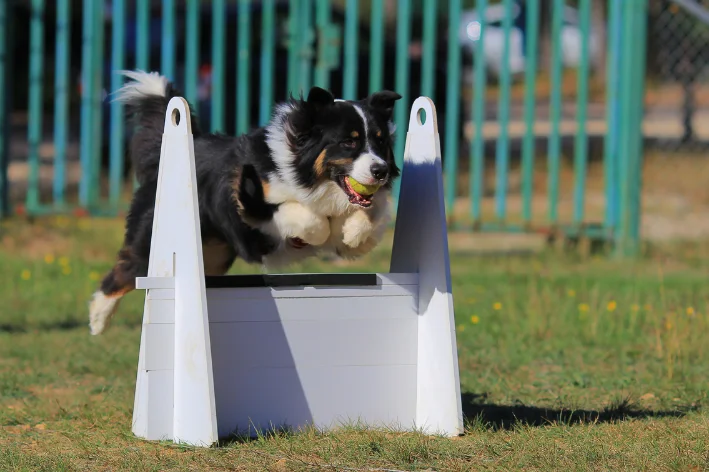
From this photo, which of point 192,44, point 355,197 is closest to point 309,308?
point 355,197

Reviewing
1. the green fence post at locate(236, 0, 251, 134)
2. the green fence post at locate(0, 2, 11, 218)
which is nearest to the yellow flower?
the green fence post at locate(0, 2, 11, 218)

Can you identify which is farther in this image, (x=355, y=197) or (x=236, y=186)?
(x=236, y=186)

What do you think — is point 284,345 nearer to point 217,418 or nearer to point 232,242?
point 217,418

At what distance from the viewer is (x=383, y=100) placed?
15.0 feet

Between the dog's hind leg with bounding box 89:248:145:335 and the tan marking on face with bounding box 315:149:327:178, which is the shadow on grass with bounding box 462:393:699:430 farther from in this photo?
the dog's hind leg with bounding box 89:248:145:335

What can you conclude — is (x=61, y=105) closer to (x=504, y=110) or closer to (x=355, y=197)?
(x=504, y=110)

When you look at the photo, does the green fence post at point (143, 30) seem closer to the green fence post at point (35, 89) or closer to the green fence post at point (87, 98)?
the green fence post at point (87, 98)

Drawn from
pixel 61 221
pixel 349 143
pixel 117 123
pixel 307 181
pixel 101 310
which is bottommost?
pixel 101 310

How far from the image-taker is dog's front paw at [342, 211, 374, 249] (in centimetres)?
442

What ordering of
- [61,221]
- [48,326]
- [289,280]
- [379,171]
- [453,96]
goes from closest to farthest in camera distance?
1. [289,280]
2. [379,171]
3. [48,326]
4. [453,96]
5. [61,221]

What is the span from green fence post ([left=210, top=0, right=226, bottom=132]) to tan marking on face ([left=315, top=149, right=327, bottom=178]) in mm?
5190

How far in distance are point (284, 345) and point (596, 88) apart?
18.8m

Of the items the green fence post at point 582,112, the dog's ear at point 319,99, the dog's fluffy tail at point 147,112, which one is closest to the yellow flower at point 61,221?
the green fence post at point 582,112

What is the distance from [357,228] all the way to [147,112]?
59.8 inches
